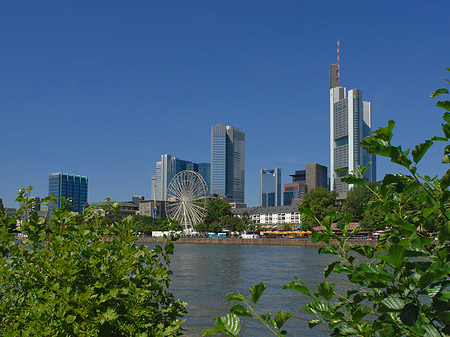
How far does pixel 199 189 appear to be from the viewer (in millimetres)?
120125

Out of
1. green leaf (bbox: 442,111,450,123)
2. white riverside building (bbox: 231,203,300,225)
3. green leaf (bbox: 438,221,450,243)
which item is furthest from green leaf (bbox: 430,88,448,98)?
white riverside building (bbox: 231,203,300,225)

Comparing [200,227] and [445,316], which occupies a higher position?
[445,316]

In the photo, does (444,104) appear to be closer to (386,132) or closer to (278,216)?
(386,132)

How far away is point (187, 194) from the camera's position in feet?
393

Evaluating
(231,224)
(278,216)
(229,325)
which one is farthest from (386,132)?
(278,216)

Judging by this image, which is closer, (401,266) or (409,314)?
(409,314)

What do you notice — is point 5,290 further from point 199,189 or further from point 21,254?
point 199,189

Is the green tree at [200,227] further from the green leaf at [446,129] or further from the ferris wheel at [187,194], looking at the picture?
the green leaf at [446,129]

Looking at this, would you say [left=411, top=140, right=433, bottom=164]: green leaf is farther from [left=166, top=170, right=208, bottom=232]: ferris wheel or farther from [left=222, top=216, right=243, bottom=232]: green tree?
[left=222, top=216, right=243, bottom=232]: green tree

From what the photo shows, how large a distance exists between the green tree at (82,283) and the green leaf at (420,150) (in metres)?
3.86

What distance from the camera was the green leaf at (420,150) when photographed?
1980 mm

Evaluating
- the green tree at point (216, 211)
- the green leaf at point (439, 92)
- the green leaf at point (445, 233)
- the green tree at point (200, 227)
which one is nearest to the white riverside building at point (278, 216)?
the green tree at point (216, 211)

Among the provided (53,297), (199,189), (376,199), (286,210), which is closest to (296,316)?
(53,297)

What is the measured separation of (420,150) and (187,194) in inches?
4666
